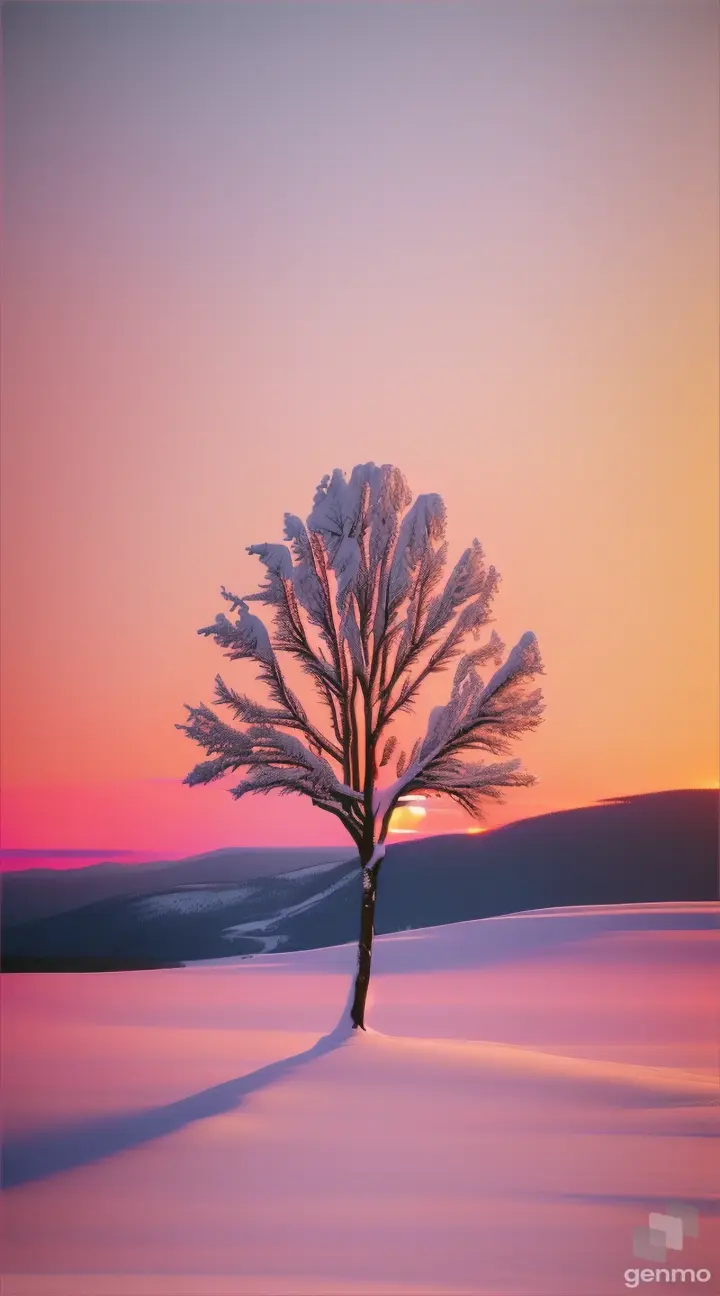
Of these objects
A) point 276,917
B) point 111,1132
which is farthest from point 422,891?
point 111,1132

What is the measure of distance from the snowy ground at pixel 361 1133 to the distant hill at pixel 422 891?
118 centimetres

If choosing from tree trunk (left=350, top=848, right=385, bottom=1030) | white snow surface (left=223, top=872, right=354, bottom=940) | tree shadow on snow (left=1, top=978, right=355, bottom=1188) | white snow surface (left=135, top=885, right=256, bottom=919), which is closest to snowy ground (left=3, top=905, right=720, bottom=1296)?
tree shadow on snow (left=1, top=978, right=355, bottom=1188)

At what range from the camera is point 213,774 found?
11.4m

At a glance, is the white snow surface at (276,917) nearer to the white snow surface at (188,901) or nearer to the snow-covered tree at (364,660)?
the white snow surface at (188,901)

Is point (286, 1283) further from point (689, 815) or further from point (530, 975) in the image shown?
point (689, 815)

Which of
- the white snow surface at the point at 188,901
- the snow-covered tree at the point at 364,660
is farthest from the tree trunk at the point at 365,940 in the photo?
the white snow surface at the point at 188,901

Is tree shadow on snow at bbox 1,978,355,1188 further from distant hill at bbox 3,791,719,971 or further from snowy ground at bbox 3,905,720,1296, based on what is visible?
distant hill at bbox 3,791,719,971

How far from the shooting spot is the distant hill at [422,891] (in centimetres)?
1523

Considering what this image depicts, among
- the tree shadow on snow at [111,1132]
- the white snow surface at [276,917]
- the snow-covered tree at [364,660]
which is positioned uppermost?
the snow-covered tree at [364,660]

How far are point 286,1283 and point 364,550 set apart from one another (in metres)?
6.63

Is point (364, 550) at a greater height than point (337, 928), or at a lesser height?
greater

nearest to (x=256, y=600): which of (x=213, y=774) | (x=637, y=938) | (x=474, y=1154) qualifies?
(x=213, y=774)

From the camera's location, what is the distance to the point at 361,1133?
873 cm

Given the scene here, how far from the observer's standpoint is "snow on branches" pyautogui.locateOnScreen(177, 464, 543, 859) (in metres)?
11.3
